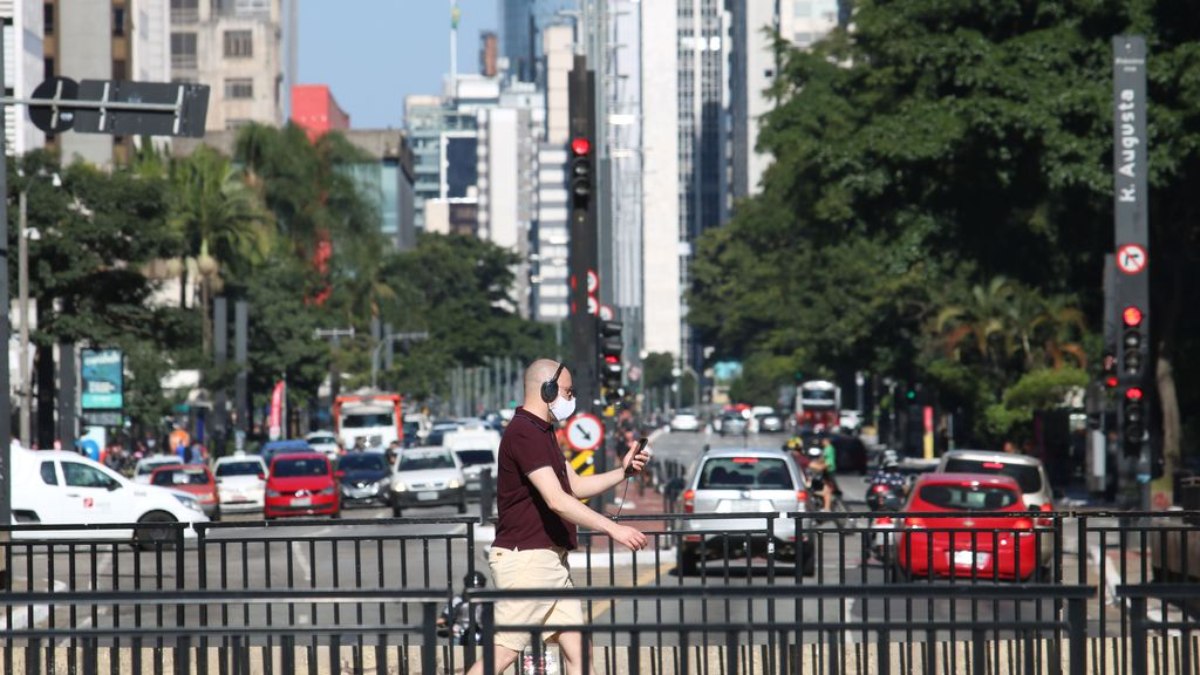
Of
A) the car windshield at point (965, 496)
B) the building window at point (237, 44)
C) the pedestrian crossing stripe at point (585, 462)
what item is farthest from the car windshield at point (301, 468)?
the building window at point (237, 44)

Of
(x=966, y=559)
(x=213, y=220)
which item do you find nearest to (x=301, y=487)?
(x=966, y=559)

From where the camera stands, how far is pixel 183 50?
158 meters

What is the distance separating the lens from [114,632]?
8953 millimetres

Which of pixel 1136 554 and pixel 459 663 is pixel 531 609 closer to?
pixel 459 663

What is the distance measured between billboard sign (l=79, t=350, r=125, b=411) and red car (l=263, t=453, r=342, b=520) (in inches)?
238

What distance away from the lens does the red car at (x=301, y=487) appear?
1774 inches

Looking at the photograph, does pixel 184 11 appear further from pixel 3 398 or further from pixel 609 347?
pixel 3 398

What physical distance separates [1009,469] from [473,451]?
27.4 metres

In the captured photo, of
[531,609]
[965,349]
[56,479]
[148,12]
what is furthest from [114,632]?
[148,12]

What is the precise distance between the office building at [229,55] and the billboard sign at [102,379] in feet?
343

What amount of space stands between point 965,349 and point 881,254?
2255 cm

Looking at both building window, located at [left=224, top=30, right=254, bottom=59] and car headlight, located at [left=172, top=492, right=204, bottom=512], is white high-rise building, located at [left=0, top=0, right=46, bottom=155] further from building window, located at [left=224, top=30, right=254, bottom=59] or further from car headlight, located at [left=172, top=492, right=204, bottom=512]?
building window, located at [left=224, top=30, right=254, bottom=59]

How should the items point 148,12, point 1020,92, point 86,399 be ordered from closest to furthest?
point 1020,92 < point 86,399 < point 148,12

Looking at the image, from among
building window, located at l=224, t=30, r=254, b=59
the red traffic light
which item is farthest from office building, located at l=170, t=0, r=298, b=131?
the red traffic light
